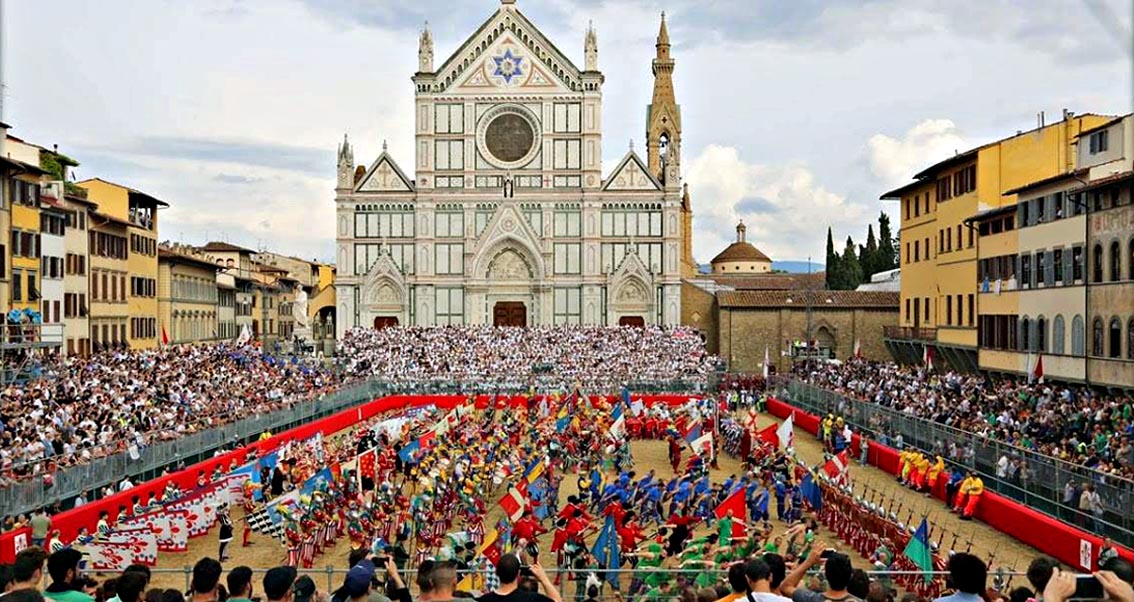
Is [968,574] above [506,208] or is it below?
below

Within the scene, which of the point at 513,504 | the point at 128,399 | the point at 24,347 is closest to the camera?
the point at 513,504

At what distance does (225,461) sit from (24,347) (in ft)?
37.1

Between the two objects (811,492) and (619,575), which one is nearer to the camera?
(619,575)

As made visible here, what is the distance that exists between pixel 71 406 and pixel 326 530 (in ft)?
39.7

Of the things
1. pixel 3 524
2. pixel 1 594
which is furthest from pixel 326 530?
pixel 1 594

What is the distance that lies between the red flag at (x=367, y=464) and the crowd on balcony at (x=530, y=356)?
26.0 m

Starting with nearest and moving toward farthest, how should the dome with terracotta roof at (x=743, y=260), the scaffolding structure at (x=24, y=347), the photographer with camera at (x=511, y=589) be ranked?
1. the photographer with camera at (x=511, y=589)
2. the scaffolding structure at (x=24, y=347)
3. the dome with terracotta roof at (x=743, y=260)

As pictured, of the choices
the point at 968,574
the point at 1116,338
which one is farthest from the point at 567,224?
the point at 968,574

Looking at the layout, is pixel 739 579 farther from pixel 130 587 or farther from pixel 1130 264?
pixel 1130 264

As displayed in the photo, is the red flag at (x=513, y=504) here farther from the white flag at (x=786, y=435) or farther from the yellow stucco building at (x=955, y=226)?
the yellow stucco building at (x=955, y=226)

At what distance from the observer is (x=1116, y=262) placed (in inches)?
1293

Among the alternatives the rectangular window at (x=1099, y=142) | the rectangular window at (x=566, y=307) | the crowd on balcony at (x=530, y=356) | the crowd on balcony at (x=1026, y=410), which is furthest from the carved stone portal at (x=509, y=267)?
the rectangular window at (x=1099, y=142)

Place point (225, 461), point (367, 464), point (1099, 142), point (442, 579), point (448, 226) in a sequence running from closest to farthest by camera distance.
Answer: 1. point (442, 579)
2. point (367, 464)
3. point (225, 461)
4. point (1099, 142)
5. point (448, 226)

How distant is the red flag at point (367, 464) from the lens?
89.0 feet
